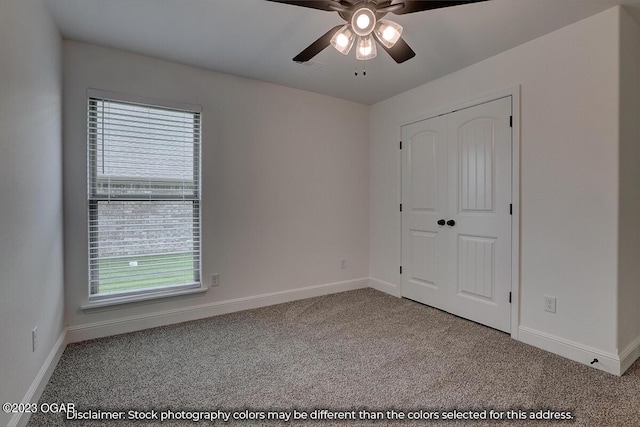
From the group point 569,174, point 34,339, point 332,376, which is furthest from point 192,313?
point 569,174

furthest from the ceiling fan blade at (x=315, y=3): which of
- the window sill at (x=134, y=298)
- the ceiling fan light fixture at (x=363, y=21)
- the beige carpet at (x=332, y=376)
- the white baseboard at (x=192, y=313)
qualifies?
the white baseboard at (x=192, y=313)

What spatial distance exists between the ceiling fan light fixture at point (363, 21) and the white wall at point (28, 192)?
1.68 metres

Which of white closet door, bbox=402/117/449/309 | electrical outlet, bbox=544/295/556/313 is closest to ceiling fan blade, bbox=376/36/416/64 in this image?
white closet door, bbox=402/117/449/309

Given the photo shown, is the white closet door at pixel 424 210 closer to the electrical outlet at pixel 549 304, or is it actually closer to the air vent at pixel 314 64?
the electrical outlet at pixel 549 304

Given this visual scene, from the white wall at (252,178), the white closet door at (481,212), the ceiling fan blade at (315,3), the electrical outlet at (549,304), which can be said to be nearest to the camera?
the ceiling fan blade at (315,3)

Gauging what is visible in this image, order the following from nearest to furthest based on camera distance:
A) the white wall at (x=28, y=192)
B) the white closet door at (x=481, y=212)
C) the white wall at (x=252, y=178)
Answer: the white wall at (x=28, y=192) < the white wall at (x=252, y=178) < the white closet door at (x=481, y=212)

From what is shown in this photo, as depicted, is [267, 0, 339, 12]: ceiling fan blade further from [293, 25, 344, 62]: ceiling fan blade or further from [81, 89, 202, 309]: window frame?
[81, 89, 202, 309]: window frame

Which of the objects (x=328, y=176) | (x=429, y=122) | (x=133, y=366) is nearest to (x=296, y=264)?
(x=328, y=176)

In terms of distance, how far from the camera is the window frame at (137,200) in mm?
2580

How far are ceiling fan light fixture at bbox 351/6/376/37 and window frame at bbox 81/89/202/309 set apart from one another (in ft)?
6.10

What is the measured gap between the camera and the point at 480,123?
2852 mm

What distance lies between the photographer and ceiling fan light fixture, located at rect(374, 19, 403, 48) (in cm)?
181

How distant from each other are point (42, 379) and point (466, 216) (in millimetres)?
3409

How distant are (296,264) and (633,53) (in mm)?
3344
